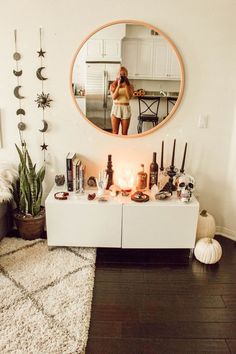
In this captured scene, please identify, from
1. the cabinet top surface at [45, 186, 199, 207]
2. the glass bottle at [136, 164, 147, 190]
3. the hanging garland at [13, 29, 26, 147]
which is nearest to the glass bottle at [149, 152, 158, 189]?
the glass bottle at [136, 164, 147, 190]

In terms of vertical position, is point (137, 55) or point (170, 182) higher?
point (137, 55)

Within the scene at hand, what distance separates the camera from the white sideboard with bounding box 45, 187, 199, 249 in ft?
7.78

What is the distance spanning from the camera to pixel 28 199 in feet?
8.39

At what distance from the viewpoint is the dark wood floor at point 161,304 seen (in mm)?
1703

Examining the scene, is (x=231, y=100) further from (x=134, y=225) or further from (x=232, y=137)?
(x=134, y=225)

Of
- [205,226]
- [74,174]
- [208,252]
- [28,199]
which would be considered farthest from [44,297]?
[205,226]

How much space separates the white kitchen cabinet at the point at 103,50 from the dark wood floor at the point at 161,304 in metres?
1.58

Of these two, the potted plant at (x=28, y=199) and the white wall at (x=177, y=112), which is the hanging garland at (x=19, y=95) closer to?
the white wall at (x=177, y=112)

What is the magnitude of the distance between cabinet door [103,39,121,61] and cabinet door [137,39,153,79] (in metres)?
0.17

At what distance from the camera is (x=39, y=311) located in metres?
1.87

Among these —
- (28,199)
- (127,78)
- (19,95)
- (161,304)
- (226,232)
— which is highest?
(127,78)

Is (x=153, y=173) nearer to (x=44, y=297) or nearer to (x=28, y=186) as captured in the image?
(x=28, y=186)

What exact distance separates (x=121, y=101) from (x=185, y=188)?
880 mm

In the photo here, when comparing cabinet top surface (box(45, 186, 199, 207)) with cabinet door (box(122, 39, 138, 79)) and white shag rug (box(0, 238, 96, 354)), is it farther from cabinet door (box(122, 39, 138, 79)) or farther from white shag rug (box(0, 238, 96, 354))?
cabinet door (box(122, 39, 138, 79))
